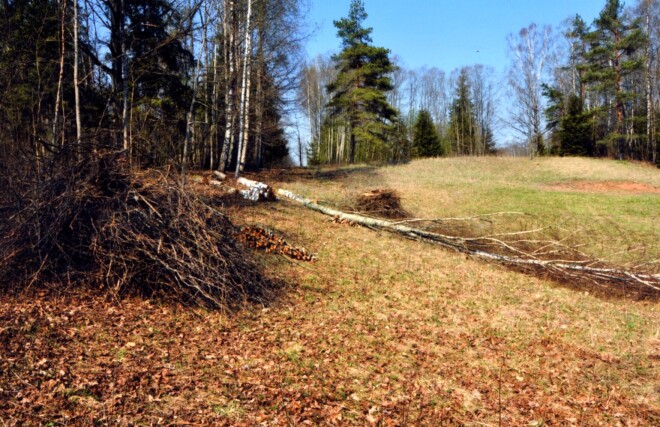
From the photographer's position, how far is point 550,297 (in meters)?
7.73

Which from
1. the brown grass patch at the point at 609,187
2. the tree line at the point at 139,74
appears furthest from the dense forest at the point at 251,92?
the brown grass patch at the point at 609,187

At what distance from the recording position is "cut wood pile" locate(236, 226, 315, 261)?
8052 millimetres

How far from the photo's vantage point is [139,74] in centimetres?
1348

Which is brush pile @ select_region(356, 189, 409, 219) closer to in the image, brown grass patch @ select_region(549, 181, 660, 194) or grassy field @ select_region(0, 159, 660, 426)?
grassy field @ select_region(0, 159, 660, 426)

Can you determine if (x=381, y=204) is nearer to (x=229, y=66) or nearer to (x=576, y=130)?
(x=229, y=66)

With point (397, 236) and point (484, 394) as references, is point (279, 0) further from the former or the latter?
point (484, 394)

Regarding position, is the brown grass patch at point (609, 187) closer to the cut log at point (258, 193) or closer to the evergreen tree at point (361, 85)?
the evergreen tree at point (361, 85)

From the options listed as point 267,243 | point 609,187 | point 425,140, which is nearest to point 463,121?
point 425,140

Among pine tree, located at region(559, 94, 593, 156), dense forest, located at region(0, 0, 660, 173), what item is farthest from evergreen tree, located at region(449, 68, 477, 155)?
pine tree, located at region(559, 94, 593, 156)

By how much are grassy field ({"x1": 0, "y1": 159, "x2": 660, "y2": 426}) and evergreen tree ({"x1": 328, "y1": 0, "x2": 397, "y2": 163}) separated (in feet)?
73.2

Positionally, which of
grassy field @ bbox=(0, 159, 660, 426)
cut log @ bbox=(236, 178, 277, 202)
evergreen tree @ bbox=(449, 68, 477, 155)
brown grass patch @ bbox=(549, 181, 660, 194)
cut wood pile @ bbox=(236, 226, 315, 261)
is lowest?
grassy field @ bbox=(0, 159, 660, 426)

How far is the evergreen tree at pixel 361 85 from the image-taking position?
29.9m

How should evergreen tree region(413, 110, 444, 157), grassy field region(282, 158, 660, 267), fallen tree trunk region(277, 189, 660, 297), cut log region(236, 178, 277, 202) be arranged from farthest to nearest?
1. evergreen tree region(413, 110, 444, 157)
2. grassy field region(282, 158, 660, 267)
3. cut log region(236, 178, 277, 202)
4. fallen tree trunk region(277, 189, 660, 297)

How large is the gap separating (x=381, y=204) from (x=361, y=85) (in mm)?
20584
